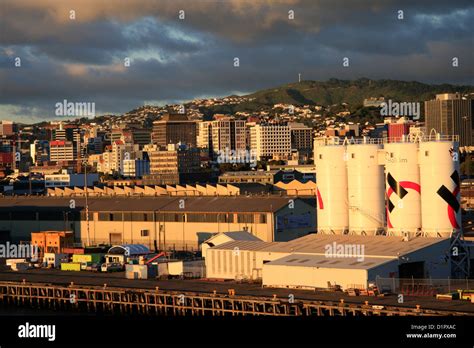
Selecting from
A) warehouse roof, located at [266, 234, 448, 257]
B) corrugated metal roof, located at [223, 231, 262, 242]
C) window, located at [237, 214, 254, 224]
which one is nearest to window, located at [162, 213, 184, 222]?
window, located at [237, 214, 254, 224]

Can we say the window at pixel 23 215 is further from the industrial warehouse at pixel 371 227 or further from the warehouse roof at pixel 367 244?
the warehouse roof at pixel 367 244

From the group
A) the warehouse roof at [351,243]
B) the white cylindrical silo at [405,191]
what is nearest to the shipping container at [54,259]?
the warehouse roof at [351,243]

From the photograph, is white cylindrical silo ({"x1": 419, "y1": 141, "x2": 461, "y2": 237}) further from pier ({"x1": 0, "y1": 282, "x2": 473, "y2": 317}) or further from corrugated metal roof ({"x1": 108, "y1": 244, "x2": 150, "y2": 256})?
corrugated metal roof ({"x1": 108, "y1": 244, "x2": 150, "y2": 256})

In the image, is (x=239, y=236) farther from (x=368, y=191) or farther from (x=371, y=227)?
(x=368, y=191)

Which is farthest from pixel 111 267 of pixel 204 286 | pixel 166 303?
pixel 166 303

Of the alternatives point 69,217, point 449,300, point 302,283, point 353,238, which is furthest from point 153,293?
point 69,217

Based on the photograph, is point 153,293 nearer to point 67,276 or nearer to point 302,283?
point 302,283
